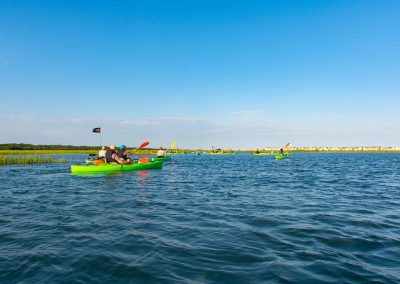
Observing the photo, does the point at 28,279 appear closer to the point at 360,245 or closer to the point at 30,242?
the point at 30,242

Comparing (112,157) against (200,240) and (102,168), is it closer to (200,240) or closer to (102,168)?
(102,168)

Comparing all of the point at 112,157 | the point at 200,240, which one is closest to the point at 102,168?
the point at 112,157

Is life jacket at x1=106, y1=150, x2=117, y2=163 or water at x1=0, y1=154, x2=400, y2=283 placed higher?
life jacket at x1=106, y1=150, x2=117, y2=163

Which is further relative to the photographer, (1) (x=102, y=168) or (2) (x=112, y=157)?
(2) (x=112, y=157)

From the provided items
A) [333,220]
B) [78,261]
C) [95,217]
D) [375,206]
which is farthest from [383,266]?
[95,217]

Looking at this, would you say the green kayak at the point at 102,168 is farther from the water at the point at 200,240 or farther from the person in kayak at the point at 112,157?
the water at the point at 200,240

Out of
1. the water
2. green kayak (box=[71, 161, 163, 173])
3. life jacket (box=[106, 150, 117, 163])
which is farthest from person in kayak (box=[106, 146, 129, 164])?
the water

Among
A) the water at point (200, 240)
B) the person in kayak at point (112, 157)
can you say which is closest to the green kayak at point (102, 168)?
the person in kayak at point (112, 157)

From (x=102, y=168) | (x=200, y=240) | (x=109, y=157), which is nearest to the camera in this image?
(x=200, y=240)

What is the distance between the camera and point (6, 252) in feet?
22.4

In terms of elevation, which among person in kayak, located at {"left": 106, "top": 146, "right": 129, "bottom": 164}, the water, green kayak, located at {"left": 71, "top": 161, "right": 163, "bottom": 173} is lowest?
the water

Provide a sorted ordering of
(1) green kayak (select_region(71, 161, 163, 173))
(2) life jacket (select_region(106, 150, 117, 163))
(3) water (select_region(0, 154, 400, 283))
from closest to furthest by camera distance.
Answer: (3) water (select_region(0, 154, 400, 283)) → (1) green kayak (select_region(71, 161, 163, 173)) → (2) life jacket (select_region(106, 150, 117, 163))

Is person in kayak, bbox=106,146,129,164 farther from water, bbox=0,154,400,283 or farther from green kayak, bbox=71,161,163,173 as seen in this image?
water, bbox=0,154,400,283

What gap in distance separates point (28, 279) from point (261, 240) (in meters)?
5.11
